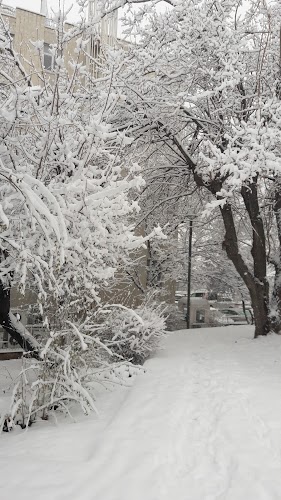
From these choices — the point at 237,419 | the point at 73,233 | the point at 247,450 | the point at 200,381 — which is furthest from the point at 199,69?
the point at 247,450

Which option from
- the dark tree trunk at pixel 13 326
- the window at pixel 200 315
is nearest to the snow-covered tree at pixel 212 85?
the dark tree trunk at pixel 13 326

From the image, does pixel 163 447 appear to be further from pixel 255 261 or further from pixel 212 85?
pixel 255 261

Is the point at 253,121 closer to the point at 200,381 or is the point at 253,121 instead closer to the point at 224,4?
the point at 224,4

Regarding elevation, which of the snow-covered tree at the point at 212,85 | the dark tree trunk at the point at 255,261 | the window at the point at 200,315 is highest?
the snow-covered tree at the point at 212,85

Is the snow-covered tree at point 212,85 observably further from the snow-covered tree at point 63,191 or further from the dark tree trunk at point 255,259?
the snow-covered tree at point 63,191

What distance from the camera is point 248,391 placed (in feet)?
20.2

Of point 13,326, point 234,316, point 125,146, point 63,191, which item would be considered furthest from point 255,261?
point 234,316

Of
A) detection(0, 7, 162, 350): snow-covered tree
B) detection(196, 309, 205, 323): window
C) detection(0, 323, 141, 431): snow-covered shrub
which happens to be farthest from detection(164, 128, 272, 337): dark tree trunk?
detection(196, 309, 205, 323): window

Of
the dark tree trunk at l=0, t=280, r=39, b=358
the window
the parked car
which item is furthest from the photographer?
the parked car

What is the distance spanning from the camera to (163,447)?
4023 mm

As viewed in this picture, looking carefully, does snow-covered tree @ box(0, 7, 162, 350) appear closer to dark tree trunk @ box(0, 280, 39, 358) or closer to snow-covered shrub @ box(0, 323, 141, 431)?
snow-covered shrub @ box(0, 323, 141, 431)

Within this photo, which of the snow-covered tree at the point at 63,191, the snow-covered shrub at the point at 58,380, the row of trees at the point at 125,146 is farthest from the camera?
the snow-covered shrub at the point at 58,380

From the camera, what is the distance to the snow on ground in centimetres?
330

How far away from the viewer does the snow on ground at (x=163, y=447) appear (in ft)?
10.8
